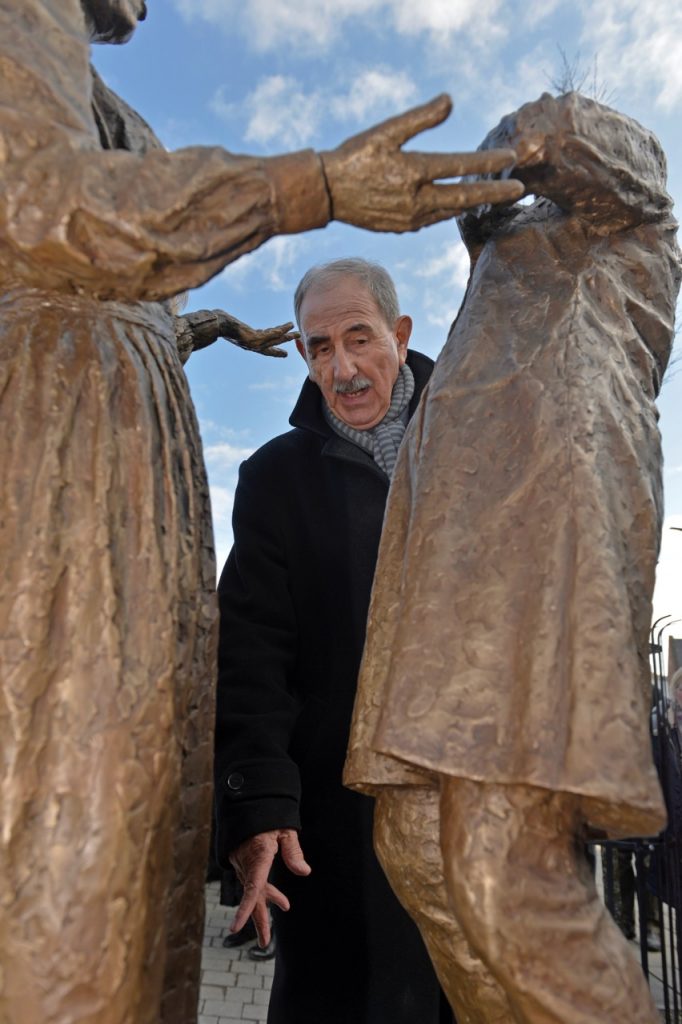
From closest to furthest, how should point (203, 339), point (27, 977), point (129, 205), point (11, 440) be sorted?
point (27, 977)
point (129, 205)
point (11, 440)
point (203, 339)

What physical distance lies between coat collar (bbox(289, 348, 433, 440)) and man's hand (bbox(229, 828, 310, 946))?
110 cm

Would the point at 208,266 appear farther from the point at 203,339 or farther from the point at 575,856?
the point at 203,339

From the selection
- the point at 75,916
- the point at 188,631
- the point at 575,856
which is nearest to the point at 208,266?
the point at 188,631

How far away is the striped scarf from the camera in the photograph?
8.50ft

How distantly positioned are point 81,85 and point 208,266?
1.33ft

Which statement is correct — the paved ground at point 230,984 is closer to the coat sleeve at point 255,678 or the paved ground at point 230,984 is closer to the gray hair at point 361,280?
the coat sleeve at point 255,678

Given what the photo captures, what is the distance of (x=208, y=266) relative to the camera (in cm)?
140

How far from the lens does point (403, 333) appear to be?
2.87 meters

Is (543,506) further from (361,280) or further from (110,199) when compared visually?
(361,280)

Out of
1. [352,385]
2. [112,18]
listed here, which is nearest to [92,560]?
[112,18]

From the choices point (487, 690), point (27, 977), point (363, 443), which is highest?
point (363, 443)

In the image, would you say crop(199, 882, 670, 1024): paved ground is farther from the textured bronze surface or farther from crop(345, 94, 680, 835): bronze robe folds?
crop(345, 94, 680, 835): bronze robe folds

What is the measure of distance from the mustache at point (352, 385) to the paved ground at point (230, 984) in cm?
327

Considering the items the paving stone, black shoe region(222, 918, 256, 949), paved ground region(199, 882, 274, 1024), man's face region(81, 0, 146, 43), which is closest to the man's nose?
man's face region(81, 0, 146, 43)
